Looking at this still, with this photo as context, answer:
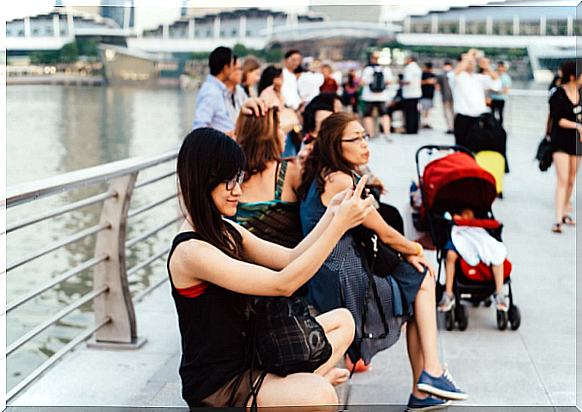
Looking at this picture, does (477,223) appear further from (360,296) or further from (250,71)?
(250,71)

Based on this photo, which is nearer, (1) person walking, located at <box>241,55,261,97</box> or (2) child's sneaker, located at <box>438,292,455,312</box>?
(2) child's sneaker, located at <box>438,292,455,312</box>

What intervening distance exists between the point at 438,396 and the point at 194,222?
1470 millimetres

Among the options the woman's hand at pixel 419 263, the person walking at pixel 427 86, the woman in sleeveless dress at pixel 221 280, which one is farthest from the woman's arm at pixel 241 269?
the person walking at pixel 427 86

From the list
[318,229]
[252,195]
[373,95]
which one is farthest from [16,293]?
[373,95]

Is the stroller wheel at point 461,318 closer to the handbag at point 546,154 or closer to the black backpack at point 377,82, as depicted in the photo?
the handbag at point 546,154

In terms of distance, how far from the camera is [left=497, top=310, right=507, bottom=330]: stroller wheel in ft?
14.9

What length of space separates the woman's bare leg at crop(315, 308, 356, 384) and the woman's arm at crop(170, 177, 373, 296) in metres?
0.41

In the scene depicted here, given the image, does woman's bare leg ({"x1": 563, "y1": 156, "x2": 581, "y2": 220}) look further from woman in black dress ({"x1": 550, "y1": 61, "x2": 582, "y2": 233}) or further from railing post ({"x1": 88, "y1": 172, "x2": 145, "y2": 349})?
railing post ({"x1": 88, "y1": 172, "x2": 145, "y2": 349})

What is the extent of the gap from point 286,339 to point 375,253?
3.42 ft

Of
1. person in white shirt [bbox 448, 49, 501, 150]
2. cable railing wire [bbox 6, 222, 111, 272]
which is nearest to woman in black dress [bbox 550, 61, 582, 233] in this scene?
person in white shirt [bbox 448, 49, 501, 150]

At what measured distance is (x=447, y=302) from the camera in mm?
4543

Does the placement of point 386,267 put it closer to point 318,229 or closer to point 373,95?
point 318,229

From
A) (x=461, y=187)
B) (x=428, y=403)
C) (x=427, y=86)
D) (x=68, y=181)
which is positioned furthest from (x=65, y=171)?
(x=428, y=403)

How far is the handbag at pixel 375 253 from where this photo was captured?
11.2ft
